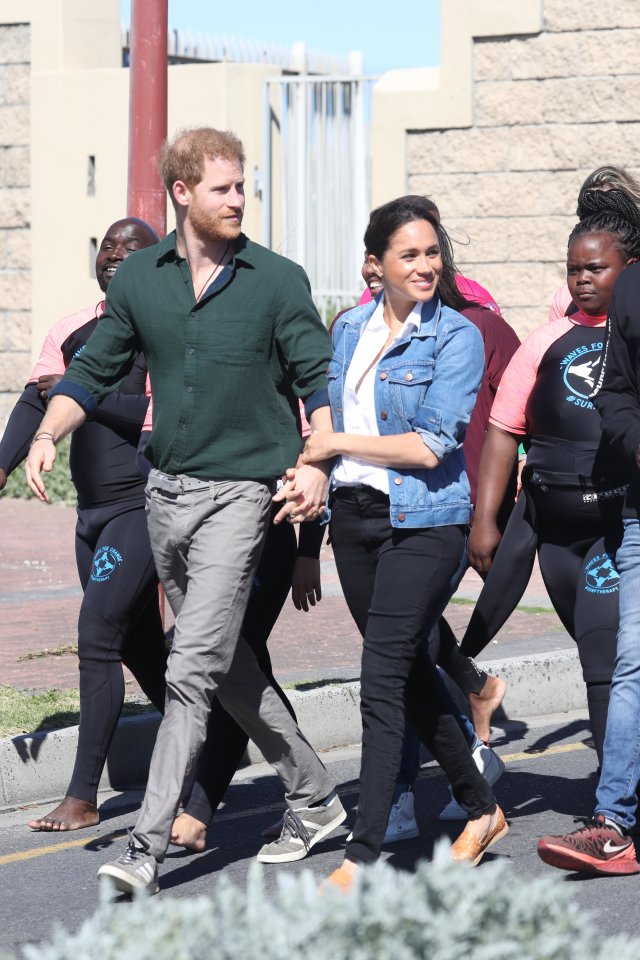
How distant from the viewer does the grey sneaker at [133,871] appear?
14.7ft

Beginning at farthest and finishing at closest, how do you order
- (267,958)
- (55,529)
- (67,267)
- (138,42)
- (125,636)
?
(67,267) < (55,529) < (138,42) < (125,636) < (267,958)

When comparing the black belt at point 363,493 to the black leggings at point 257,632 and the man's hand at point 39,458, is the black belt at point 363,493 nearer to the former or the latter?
the black leggings at point 257,632

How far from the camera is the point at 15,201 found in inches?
580

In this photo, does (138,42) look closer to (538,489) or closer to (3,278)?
(538,489)

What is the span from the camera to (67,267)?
48.1 feet

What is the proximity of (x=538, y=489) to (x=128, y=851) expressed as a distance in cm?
170

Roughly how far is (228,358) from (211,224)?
0.40m

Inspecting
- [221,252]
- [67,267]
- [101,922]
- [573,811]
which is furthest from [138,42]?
[67,267]

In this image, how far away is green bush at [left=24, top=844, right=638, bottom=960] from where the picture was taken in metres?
2.45

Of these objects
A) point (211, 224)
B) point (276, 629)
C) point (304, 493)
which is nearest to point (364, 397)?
point (304, 493)

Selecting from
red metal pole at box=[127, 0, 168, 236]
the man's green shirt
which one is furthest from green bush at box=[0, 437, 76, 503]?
the man's green shirt

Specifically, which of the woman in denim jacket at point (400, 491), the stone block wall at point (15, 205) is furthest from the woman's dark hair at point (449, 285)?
the stone block wall at point (15, 205)

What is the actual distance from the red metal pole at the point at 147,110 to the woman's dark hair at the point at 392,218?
2.80 metres

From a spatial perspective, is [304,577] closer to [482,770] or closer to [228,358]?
[228,358]
